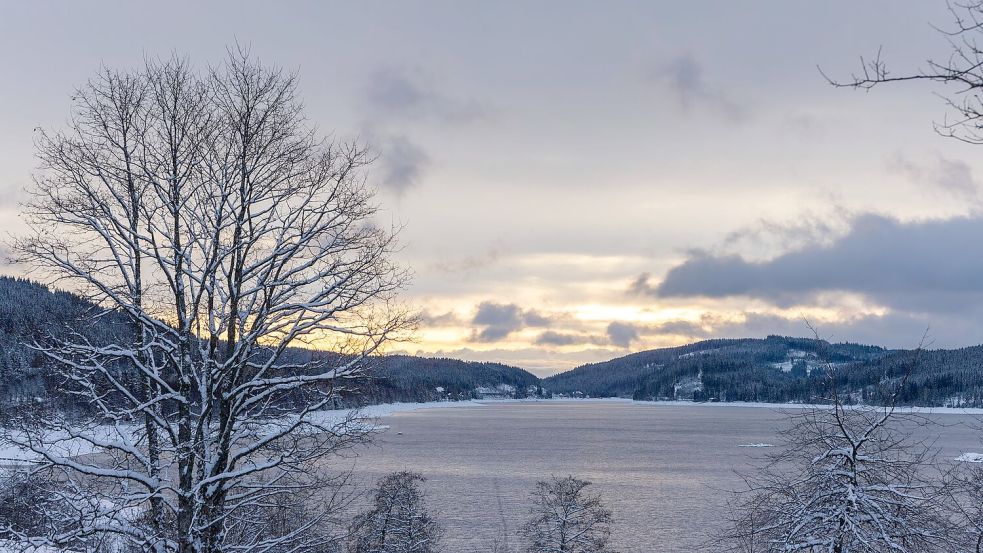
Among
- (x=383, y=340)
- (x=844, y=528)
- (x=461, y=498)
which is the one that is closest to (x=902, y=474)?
(x=844, y=528)

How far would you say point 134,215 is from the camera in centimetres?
1094


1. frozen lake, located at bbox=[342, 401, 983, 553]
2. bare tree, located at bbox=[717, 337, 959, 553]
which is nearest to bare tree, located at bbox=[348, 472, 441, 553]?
frozen lake, located at bbox=[342, 401, 983, 553]

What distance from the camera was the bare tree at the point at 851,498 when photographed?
37.1ft

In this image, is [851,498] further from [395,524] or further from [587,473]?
[587,473]

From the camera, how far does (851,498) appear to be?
37.1 ft

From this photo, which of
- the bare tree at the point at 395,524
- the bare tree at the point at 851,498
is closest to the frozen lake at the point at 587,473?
the bare tree at the point at 851,498

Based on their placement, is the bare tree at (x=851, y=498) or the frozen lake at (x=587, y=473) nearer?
the bare tree at (x=851, y=498)

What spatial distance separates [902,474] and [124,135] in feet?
44.2

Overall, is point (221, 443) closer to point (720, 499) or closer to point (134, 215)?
point (134, 215)

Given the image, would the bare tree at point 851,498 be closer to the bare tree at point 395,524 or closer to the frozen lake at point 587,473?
the frozen lake at point 587,473

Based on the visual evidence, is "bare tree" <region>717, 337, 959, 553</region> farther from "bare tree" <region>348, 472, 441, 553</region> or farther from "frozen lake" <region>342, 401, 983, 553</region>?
"bare tree" <region>348, 472, 441, 553</region>

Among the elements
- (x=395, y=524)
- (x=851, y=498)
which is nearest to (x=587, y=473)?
(x=395, y=524)

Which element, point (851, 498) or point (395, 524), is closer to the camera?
point (851, 498)

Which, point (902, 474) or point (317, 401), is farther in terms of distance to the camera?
point (902, 474)
